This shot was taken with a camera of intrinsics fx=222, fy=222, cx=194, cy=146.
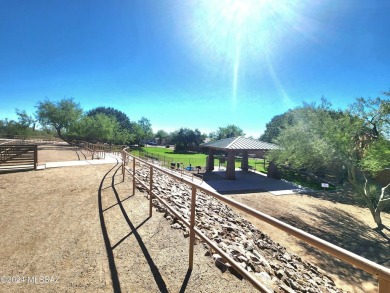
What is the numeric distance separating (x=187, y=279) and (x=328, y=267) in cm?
541

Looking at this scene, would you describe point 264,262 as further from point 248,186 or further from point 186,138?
point 186,138

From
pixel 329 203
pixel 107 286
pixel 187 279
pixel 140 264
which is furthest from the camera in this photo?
pixel 329 203

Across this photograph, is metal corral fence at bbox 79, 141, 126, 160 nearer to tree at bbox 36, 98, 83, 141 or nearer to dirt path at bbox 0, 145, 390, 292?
dirt path at bbox 0, 145, 390, 292

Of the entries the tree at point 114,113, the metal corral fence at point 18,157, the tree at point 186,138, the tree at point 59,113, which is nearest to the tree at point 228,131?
the tree at point 186,138

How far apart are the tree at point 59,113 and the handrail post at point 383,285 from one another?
4548 cm

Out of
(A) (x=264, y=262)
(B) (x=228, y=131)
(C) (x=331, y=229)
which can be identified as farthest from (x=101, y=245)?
(B) (x=228, y=131)

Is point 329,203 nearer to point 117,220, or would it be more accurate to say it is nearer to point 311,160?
point 311,160

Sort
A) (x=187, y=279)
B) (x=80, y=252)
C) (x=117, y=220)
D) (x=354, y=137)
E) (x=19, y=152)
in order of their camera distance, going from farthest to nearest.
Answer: (x=354, y=137), (x=19, y=152), (x=117, y=220), (x=80, y=252), (x=187, y=279)

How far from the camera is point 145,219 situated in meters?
4.64

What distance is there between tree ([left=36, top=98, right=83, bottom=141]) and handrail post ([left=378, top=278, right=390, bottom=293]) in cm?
4548

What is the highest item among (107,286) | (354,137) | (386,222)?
(354,137)

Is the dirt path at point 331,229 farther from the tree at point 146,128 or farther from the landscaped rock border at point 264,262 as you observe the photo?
the tree at point 146,128

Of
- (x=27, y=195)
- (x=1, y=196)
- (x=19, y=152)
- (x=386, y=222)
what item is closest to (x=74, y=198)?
(x=27, y=195)

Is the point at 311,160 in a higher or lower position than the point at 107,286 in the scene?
higher
